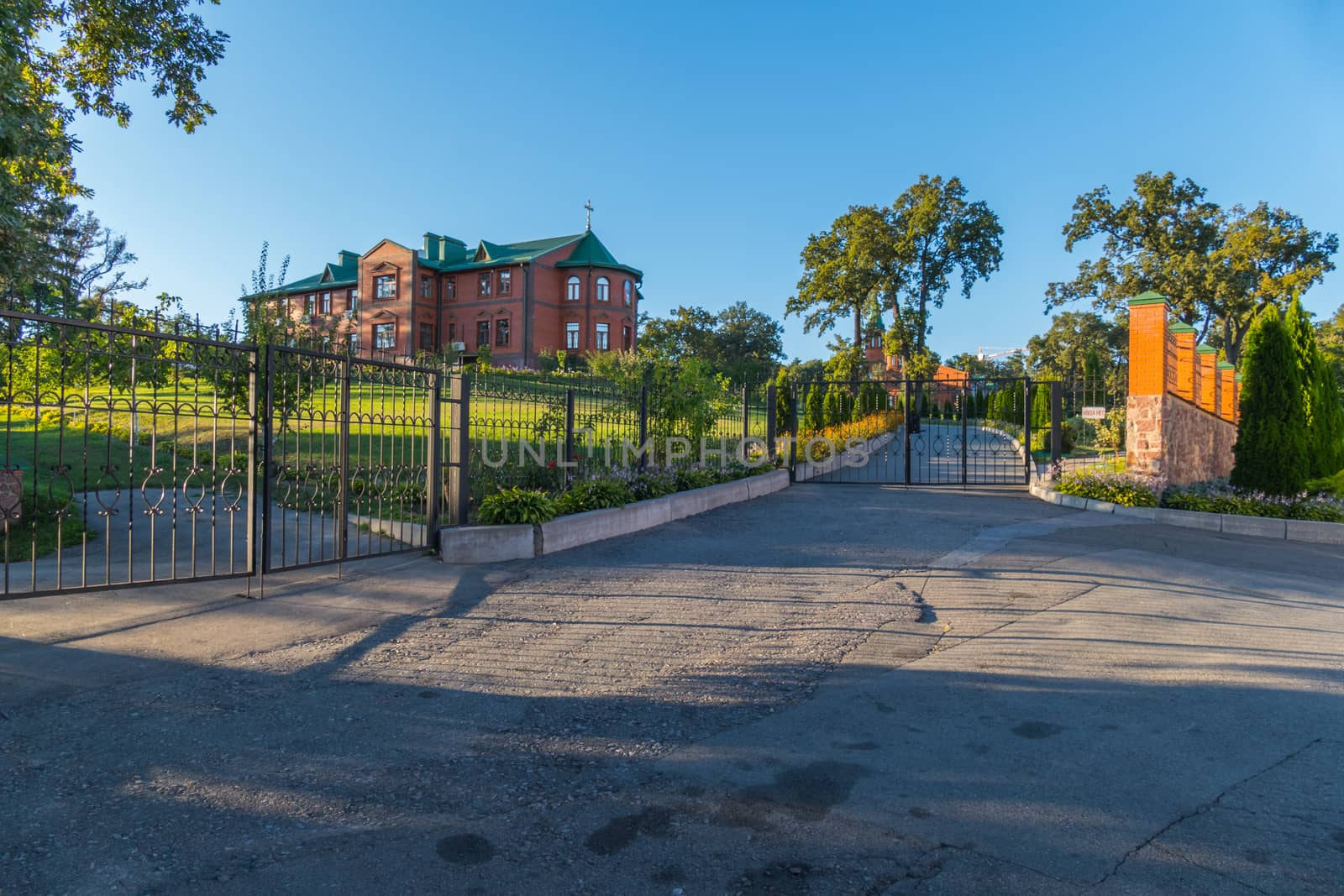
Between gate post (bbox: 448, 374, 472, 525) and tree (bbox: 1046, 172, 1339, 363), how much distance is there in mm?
40269

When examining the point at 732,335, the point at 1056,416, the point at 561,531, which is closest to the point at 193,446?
the point at 561,531

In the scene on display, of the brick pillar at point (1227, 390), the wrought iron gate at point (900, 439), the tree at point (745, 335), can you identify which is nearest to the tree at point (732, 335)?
the tree at point (745, 335)

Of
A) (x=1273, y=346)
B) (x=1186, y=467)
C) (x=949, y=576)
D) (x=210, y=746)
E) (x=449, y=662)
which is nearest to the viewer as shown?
(x=210, y=746)

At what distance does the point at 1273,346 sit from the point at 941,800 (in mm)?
14117

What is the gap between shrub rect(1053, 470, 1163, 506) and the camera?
12469mm

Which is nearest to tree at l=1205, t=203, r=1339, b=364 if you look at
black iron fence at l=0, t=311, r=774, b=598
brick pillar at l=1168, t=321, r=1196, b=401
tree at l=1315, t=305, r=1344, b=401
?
tree at l=1315, t=305, r=1344, b=401

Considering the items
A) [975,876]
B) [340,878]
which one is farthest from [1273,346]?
[340,878]

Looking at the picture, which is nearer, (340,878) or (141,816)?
(340,878)

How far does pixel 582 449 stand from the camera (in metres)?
10.9

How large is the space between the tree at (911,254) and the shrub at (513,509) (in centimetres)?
A: 3933

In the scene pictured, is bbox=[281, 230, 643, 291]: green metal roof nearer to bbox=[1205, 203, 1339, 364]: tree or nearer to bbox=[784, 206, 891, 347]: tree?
bbox=[784, 206, 891, 347]: tree

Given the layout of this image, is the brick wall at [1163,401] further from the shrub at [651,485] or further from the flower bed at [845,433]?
the shrub at [651,485]

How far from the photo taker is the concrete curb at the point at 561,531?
323 inches

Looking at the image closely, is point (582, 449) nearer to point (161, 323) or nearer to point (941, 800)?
point (161, 323)
